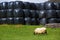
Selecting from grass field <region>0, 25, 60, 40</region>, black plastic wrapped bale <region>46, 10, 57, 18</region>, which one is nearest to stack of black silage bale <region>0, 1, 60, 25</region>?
black plastic wrapped bale <region>46, 10, 57, 18</region>

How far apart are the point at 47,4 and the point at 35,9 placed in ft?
3.14

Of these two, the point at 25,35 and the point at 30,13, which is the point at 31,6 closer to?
the point at 30,13

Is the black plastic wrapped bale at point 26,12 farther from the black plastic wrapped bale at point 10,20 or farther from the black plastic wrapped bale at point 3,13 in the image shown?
the black plastic wrapped bale at point 3,13

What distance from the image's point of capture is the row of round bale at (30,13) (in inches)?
578

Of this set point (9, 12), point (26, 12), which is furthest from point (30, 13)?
point (9, 12)

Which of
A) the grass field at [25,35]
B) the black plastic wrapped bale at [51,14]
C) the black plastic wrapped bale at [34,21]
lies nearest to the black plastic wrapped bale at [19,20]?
the black plastic wrapped bale at [34,21]

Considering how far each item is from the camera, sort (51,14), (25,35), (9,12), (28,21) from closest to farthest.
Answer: (25,35), (51,14), (28,21), (9,12)

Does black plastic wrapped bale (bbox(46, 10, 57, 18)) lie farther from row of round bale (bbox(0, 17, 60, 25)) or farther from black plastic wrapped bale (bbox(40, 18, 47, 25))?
black plastic wrapped bale (bbox(40, 18, 47, 25))

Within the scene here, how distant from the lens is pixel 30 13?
15000 millimetres

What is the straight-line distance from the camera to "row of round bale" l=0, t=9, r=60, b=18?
14688 millimetres

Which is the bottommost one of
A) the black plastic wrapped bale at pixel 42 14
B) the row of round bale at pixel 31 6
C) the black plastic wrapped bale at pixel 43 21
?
the black plastic wrapped bale at pixel 43 21

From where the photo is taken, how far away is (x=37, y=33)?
28.3 feet

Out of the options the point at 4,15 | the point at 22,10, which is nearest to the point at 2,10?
the point at 4,15

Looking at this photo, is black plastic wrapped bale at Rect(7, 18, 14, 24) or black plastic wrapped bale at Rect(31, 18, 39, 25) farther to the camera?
black plastic wrapped bale at Rect(31, 18, 39, 25)
